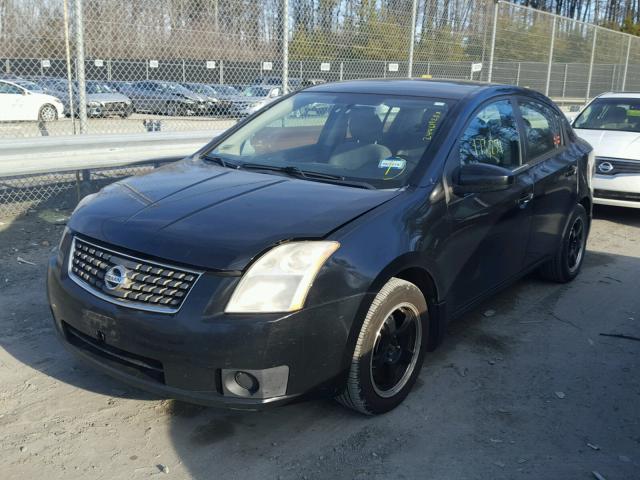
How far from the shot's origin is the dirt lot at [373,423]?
3.00m

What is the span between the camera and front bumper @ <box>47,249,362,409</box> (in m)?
2.79

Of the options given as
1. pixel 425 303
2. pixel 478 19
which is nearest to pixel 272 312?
pixel 425 303

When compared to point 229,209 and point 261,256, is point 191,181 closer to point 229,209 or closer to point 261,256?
point 229,209

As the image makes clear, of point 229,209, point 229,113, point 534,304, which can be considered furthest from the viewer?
point 229,113

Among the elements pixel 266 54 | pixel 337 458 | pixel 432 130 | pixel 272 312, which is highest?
pixel 266 54

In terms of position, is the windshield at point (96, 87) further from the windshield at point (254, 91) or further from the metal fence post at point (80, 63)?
the windshield at point (254, 91)

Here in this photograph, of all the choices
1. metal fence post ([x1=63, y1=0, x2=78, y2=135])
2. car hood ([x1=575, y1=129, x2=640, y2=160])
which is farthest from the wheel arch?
car hood ([x1=575, y1=129, x2=640, y2=160])

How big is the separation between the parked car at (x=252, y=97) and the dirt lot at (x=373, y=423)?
4.42 m

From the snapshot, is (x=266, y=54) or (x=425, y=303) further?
(x=266, y=54)

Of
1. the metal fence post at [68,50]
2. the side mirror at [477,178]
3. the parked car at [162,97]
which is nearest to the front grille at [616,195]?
the side mirror at [477,178]

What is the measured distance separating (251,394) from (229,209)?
0.93 metres

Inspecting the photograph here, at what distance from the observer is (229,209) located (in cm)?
326

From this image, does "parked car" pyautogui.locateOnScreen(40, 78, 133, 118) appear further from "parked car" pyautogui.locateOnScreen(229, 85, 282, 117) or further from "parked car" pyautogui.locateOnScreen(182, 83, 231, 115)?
"parked car" pyautogui.locateOnScreen(229, 85, 282, 117)

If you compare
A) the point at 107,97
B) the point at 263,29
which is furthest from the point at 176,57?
the point at 263,29
